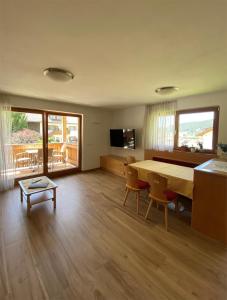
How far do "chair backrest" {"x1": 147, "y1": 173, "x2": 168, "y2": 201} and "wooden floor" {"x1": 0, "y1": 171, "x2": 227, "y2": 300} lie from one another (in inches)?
18.8

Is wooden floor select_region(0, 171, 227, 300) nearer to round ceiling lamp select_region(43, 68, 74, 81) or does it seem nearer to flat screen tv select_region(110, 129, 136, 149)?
round ceiling lamp select_region(43, 68, 74, 81)

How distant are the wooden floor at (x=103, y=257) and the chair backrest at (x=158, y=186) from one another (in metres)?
0.48

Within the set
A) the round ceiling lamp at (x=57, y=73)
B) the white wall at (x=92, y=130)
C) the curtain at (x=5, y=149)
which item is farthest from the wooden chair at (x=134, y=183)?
the curtain at (x=5, y=149)

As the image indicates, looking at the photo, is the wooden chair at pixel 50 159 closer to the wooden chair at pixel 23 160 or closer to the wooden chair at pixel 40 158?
the wooden chair at pixel 40 158

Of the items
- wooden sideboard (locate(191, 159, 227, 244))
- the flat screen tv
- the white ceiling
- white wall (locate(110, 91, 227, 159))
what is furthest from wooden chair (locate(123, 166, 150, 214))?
the flat screen tv

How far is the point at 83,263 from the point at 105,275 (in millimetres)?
292

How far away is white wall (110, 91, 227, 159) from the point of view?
10.4 feet

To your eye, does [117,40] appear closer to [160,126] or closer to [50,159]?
[160,126]

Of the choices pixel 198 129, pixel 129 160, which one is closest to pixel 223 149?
pixel 198 129

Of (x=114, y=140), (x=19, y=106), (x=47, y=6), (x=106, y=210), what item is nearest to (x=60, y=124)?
(x=19, y=106)

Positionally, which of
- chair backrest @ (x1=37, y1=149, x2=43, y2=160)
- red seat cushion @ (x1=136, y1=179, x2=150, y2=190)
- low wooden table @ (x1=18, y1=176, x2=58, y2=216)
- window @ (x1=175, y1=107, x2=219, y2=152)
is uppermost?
window @ (x1=175, y1=107, x2=219, y2=152)

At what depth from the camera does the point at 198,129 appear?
3.64 meters

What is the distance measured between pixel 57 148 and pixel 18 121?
4.49 feet

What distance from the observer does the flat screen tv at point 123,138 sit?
4.94m
